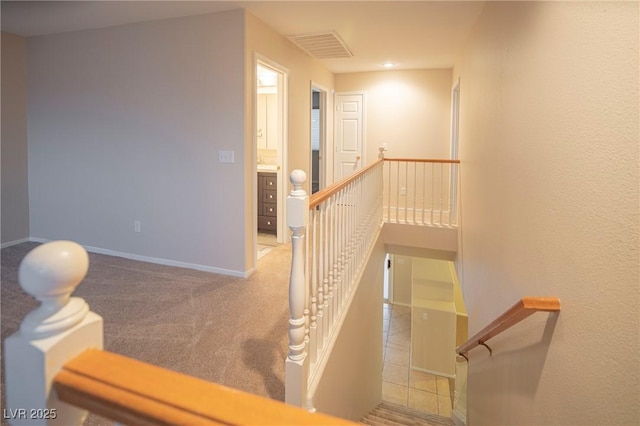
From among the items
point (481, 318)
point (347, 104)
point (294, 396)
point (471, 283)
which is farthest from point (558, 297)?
Answer: point (347, 104)

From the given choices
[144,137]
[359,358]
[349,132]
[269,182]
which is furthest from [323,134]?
[359,358]

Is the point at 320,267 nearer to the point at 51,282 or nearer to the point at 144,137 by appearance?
the point at 51,282

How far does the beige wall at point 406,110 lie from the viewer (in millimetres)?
5910

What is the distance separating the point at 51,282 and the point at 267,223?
15.6ft

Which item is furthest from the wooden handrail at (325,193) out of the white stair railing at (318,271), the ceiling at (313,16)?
the ceiling at (313,16)

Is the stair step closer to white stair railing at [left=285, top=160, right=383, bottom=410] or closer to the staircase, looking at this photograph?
Answer: the staircase

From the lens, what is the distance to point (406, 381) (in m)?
6.34

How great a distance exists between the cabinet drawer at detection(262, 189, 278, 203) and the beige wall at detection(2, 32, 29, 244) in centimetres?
289

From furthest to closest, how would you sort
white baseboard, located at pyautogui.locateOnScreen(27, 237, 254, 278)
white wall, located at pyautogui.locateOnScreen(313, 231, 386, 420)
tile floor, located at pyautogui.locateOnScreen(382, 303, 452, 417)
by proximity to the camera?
1. tile floor, located at pyautogui.locateOnScreen(382, 303, 452, 417)
2. white baseboard, located at pyautogui.locateOnScreen(27, 237, 254, 278)
3. white wall, located at pyautogui.locateOnScreen(313, 231, 386, 420)

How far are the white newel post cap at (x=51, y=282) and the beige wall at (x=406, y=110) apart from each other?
598 cm

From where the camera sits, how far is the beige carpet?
2.15m

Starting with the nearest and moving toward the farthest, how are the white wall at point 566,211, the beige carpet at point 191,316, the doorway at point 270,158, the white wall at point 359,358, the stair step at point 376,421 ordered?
the white wall at point 566,211, the beige carpet at point 191,316, the white wall at point 359,358, the stair step at point 376,421, the doorway at point 270,158

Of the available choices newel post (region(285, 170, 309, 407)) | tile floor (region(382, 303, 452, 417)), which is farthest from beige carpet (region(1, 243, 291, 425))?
tile floor (region(382, 303, 452, 417))

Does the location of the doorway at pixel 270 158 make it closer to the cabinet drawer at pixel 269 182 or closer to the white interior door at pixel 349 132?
the cabinet drawer at pixel 269 182
